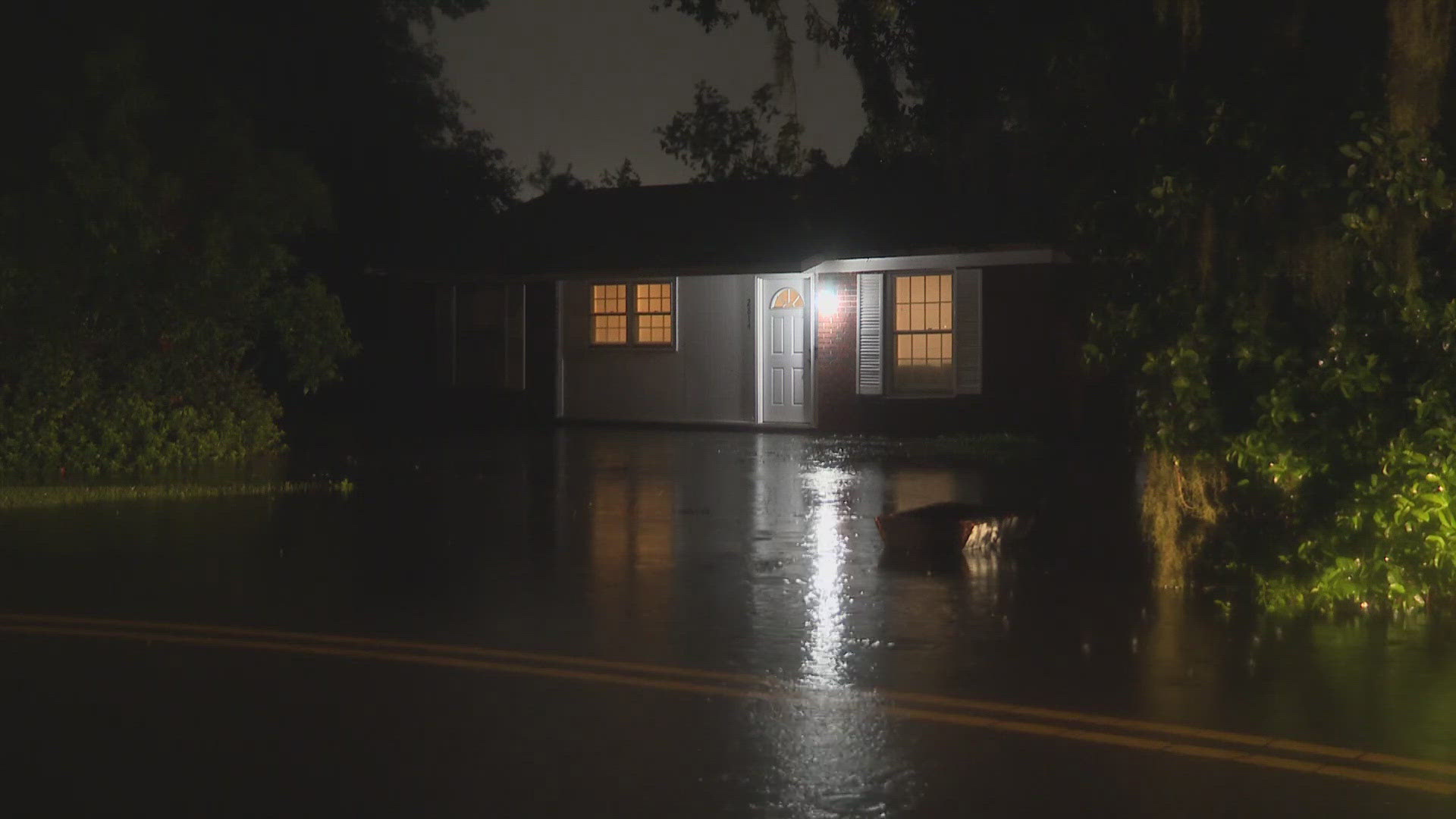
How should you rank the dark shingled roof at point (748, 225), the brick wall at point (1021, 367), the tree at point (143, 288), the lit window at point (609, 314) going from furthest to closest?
the lit window at point (609, 314), the dark shingled roof at point (748, 225), the brick wall at point (1021, 367), the tree at point (143, 288)

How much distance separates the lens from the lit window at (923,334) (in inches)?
1063

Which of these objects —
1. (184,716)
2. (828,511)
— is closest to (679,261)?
(828,511)

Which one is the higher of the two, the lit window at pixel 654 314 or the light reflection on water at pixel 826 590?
the lit window at pixel 654 314

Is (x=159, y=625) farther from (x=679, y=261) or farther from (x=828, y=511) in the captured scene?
(x=679, y=261)

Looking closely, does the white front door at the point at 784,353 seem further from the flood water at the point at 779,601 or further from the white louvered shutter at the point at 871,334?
the flood water at the point at 779,601

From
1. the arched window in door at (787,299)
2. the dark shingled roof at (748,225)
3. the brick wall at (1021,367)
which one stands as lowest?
the brick wall at (1021,367)

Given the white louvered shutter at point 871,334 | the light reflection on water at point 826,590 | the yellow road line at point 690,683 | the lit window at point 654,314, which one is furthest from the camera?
the lit window at point 654,314

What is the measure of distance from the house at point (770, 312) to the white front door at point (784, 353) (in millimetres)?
31

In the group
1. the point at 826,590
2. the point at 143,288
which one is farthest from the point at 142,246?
the point at 826,590

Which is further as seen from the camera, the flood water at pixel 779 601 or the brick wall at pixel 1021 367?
the brick wall at pixel 1021 367

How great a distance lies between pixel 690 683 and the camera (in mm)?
8750

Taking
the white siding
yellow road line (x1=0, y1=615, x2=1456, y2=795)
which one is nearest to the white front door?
the white siding

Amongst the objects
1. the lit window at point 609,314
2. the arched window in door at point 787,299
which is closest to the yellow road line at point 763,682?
the arched window in door at point 787,299

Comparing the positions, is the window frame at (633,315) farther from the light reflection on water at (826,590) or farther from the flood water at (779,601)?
the light reflection on water at (826,590)
